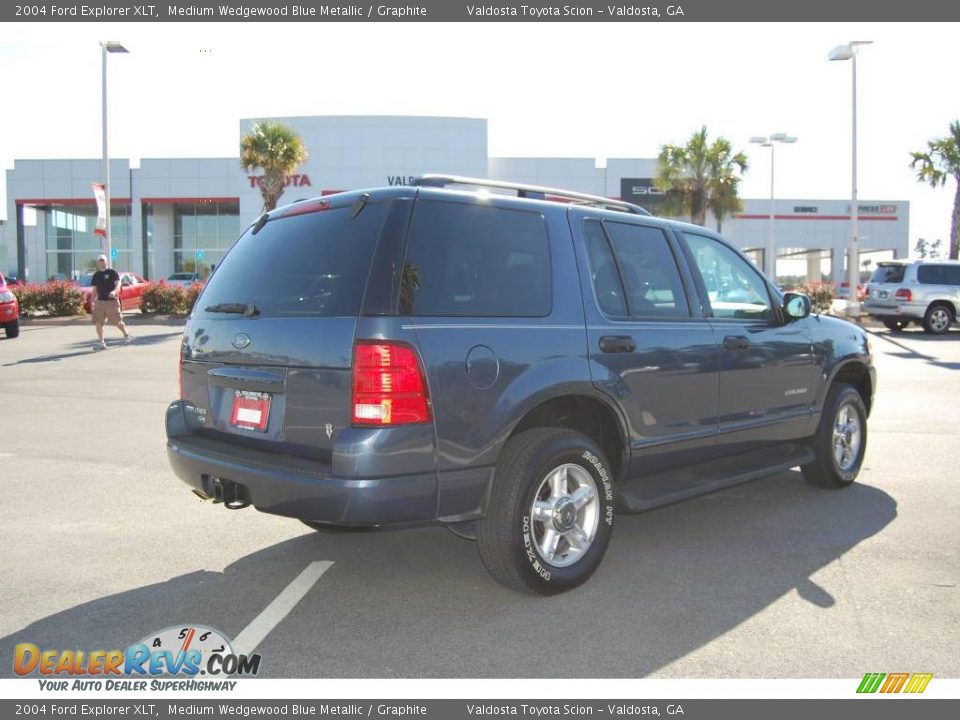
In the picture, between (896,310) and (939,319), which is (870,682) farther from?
(939,319)

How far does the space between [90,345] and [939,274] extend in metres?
20.8

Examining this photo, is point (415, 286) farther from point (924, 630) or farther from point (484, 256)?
point (924, 630)

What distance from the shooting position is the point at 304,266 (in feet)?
11.9

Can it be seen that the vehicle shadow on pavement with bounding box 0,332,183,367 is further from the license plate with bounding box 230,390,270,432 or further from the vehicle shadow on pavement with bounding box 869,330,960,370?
the vehicle shadow on pavement with bounding box 869,330,960,370

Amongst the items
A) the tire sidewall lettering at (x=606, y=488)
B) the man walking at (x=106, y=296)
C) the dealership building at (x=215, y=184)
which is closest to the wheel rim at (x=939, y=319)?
the tire sidewall lettering at (x=606, y=488)

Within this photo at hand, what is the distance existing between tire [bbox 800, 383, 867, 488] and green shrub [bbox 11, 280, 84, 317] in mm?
24161

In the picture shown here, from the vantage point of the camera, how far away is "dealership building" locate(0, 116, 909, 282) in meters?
45.8

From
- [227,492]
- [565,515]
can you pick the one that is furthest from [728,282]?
[227,492]

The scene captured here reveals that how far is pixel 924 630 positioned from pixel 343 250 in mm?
3075

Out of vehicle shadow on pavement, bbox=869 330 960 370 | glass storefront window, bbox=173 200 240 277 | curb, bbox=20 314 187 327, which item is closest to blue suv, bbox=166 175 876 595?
vehicle shadow on pavement, bbox=869 330 960 370

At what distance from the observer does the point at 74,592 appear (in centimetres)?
375
